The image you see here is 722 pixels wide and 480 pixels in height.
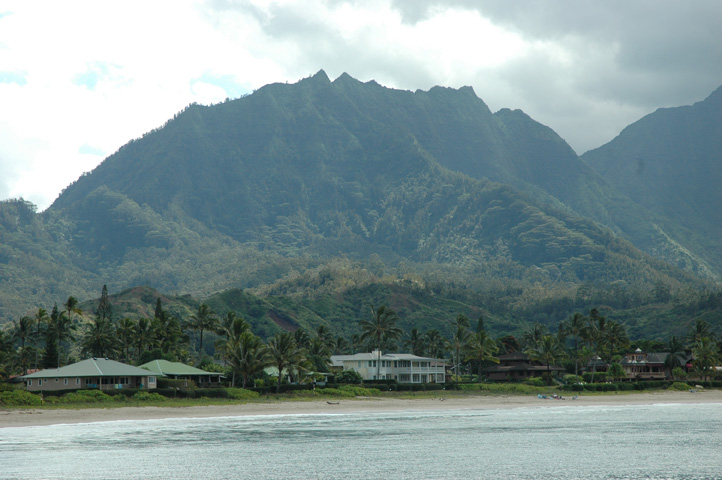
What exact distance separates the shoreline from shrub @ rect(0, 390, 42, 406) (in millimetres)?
3006

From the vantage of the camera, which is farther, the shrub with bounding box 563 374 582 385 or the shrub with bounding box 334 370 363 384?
the shrub with bounding box 563 374 582 385

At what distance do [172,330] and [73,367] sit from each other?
30.3m

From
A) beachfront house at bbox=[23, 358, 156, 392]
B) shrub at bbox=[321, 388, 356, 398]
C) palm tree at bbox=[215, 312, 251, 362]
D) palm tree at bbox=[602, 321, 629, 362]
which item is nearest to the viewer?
beachfront house at bbox=[23, 358, 156, 392]

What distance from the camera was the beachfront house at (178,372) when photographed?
331 ft

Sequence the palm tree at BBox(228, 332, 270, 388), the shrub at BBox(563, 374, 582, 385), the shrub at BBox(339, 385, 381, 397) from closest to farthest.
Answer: the palm tree at BBox(228, 332, 270, 388) < the shrub at BBox(339, 385, 381, 397) < the shrub at BBox(563, 374, 582, 385)

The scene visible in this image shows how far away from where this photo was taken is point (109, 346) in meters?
120

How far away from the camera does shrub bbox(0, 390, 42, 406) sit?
270ft

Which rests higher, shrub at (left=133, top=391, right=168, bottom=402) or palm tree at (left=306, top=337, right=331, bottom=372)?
palm tree at (left=306, top=337, right=331, bottom=372)

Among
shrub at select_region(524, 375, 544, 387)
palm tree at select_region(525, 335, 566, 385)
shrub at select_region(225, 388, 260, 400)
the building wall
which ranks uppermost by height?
palm tree at select_region(525, 335, 566, 385)

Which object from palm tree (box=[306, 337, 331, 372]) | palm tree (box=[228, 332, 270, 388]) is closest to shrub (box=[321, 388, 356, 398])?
palm tree (box=[228, 332, 270, 388])

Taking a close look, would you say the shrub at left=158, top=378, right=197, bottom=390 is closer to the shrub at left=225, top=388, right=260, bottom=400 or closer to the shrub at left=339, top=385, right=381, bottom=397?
the shrub at left=225, top=388, right=260, bottom=400

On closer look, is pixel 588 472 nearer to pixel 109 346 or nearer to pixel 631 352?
pixel 109 346

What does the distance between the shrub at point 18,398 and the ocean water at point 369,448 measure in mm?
11518

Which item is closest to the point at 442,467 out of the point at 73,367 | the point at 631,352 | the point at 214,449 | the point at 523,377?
the point at 214,449
